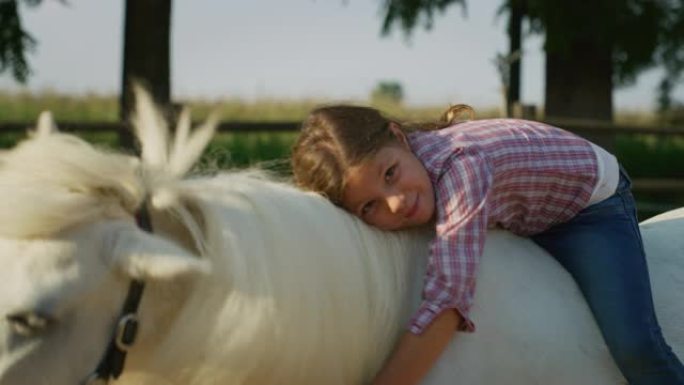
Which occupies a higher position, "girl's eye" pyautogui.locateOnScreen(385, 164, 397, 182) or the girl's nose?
"girl's eye" pyautogui.locateOnScreen(385, 164, 397, 182)

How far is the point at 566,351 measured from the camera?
247cm

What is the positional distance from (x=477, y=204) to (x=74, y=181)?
886mm

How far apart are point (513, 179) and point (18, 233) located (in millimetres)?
1167

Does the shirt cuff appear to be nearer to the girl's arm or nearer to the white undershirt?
the girl's arm

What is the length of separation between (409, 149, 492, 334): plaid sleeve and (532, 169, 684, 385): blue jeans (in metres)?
0.34

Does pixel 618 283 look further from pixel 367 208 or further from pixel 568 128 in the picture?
pixel 568 128

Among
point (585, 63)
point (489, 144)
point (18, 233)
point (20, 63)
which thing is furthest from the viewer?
point (585, 63)

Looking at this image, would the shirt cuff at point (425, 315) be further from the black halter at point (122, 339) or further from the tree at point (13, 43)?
the tree at point (13, 43)

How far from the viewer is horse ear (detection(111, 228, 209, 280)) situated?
193cm

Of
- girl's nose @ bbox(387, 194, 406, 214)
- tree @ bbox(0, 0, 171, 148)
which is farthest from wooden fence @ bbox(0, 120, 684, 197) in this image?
girl's nose @ bbox(387, 194, 406, 214)

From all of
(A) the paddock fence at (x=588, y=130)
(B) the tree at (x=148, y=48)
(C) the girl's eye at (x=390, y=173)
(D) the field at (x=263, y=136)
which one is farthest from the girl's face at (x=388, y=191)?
(B) the tree at (x=148, y=48)

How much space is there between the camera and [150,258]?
1.96 m

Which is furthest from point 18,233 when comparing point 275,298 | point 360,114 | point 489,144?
point 489,144

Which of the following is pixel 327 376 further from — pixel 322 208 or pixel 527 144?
pixel 527 144
